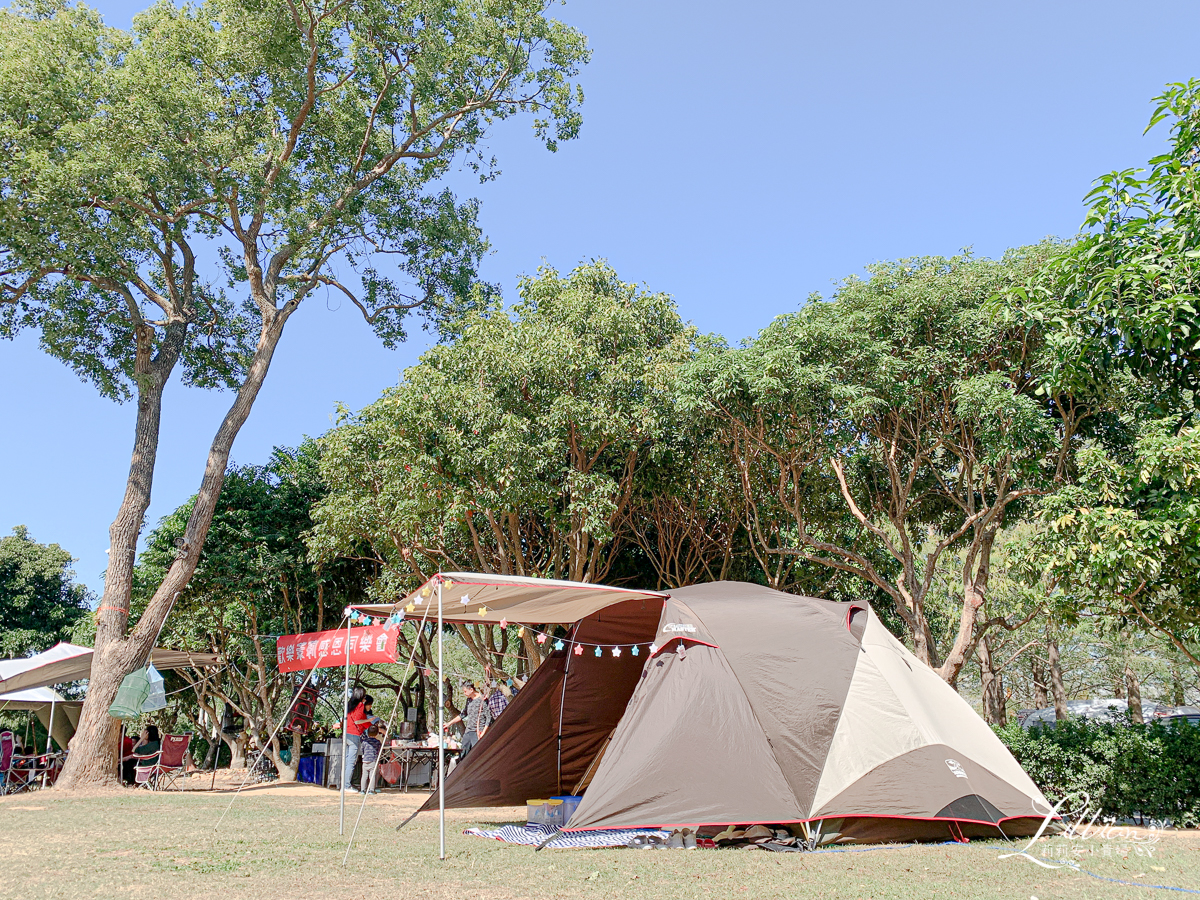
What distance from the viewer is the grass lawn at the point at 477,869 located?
498 centimetres

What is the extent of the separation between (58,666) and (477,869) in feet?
38.8

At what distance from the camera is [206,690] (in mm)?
20094

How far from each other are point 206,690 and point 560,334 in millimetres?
13557

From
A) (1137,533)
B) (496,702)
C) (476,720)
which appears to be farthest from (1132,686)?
(476,720)

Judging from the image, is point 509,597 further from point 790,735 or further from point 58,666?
point 58,666

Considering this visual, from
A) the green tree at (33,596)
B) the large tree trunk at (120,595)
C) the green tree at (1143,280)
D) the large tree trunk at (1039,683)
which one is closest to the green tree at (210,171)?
the large tree trunk at (120,595)

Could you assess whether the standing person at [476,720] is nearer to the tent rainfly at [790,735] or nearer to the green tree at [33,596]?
the tent rainfly at [790,735]

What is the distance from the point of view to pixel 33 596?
27.8m

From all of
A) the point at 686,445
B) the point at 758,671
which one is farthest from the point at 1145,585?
the point at 686,445

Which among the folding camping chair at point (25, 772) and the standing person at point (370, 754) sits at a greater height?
the standing person at point (370, 754)

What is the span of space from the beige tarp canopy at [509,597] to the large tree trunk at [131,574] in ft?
24.8

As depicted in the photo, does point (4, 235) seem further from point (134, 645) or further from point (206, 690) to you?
point (206, 690)

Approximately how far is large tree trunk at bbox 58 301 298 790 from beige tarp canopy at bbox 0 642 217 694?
0.80m

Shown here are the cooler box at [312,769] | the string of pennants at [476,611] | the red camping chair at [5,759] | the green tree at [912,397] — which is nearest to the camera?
the string of pennants at [476,611]
